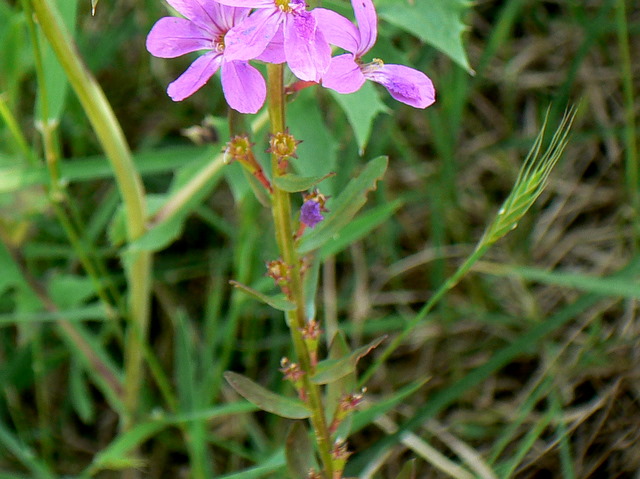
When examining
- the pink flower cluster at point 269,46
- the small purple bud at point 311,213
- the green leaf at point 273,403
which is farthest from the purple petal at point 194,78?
the green leaf at point 273,403

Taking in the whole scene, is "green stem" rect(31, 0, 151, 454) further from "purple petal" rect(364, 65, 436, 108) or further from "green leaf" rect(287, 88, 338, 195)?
"purple petal" rect(364, 65, 436, 108)

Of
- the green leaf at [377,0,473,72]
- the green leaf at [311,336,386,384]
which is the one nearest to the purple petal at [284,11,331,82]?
the green leaf at [311,336,386,384]

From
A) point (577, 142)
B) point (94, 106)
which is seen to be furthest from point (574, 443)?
point (94, 106)

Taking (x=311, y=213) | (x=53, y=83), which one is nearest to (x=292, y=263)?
(x=311, y=213)

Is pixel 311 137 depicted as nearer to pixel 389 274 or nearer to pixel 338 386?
pixel 338 386

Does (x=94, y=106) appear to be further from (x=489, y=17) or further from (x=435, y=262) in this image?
(x=489, y=17)

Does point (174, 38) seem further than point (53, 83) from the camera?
No

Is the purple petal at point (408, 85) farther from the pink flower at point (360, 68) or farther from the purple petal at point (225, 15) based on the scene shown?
the purple petal at point (225, 15)
